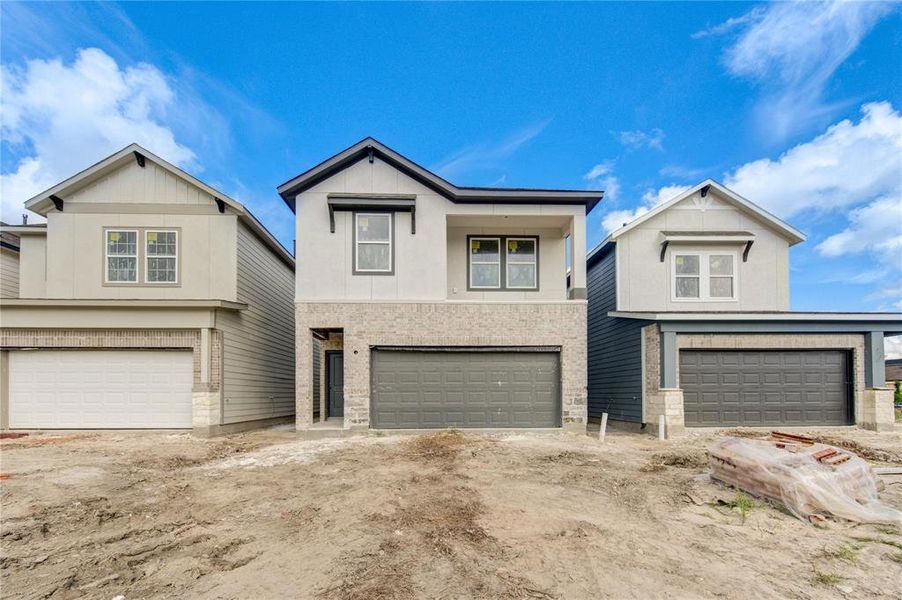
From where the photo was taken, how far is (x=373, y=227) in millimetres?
12062

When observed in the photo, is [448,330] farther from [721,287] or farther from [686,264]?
[721,287]

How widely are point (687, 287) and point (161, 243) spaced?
1534 centimetres

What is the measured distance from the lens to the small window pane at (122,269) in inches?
468

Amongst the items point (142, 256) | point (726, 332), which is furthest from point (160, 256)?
point (726, 332)

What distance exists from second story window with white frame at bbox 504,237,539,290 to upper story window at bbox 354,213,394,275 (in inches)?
140

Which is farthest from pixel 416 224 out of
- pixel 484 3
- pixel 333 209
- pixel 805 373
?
pixel 805 373

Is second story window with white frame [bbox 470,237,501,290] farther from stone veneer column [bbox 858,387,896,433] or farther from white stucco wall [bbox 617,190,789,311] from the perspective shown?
stone veneer column [bbox 858,387,896,433]

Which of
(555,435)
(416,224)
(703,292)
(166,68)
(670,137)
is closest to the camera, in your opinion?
(555,435)

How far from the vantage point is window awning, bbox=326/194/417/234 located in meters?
11.7

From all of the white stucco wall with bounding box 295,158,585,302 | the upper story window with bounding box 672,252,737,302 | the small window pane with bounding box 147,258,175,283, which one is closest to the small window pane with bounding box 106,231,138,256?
the small window pane with bounding box 147,258,175,283

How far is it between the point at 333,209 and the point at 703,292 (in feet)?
36.8

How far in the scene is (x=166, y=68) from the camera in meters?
14.6

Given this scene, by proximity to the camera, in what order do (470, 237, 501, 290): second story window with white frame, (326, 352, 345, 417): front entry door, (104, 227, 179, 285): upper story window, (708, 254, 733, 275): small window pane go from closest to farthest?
(104, 227, 179, 285): upper story window < (470, 237, 501, 290): second story window with white frame < (708, 254, 733, 275): small window pane < (326, 352, 345, 417): front entry door

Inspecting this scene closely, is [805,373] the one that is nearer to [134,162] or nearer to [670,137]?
[670,137]
